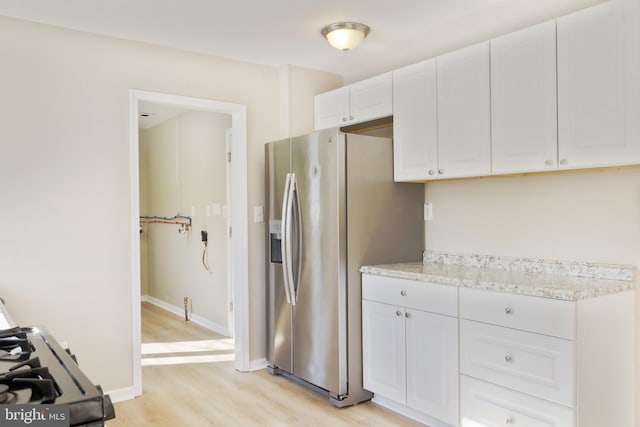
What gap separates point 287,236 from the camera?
11.4 feet

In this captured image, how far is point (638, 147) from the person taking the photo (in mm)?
2111

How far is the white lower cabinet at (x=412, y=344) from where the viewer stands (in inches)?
102

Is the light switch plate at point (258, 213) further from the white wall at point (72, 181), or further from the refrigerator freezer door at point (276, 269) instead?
the white wall at point (72, 181)

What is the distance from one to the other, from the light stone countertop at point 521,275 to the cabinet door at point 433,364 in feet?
0.77

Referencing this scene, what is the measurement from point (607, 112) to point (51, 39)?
310cm

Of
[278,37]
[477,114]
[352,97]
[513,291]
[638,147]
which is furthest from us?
[352,97]

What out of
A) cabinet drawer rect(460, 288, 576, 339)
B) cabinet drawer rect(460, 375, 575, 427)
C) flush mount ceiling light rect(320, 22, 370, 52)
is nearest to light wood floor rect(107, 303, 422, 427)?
cabinet drawer rect(460, 375, 575, 427)

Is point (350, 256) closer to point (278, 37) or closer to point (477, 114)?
point (477, 114)

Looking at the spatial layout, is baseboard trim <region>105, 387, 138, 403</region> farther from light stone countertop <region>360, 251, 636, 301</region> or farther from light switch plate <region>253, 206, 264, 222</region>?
light stone countertop <region>360, 251, 636, 301</region>

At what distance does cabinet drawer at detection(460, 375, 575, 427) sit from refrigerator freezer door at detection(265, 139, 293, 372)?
4.66 ft

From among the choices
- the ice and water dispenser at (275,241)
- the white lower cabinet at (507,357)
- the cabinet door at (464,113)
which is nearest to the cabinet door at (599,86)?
the cabinet door at (464,113)

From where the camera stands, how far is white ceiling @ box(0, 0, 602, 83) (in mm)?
2816

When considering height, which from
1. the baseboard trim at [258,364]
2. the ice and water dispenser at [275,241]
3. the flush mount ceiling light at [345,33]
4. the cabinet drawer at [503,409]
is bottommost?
the baseboard trim at [258,364]

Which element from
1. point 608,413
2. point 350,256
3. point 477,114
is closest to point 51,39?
point 350,256
